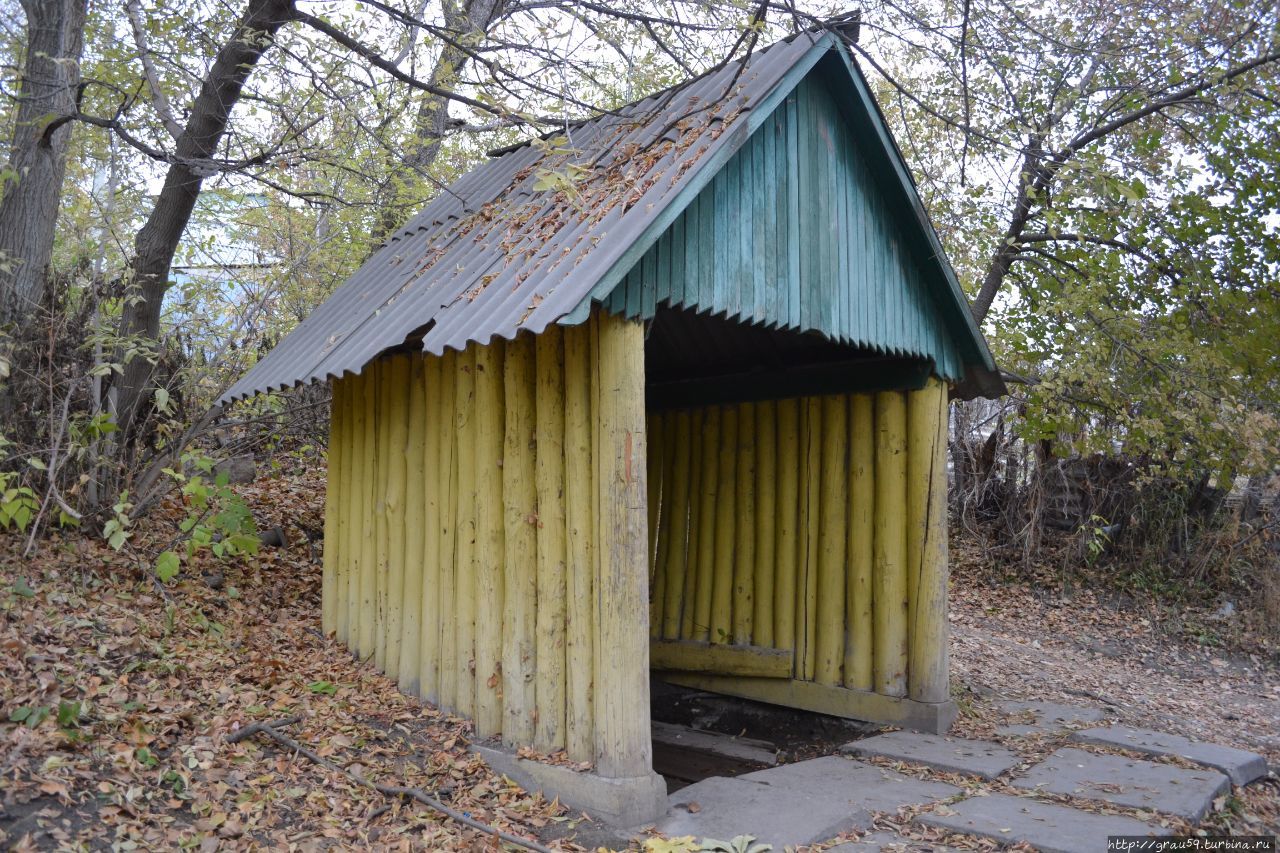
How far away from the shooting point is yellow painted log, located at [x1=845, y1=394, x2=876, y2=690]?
7609 millimetres

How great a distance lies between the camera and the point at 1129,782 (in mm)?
6047

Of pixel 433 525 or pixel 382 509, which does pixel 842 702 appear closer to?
pixel 433 525

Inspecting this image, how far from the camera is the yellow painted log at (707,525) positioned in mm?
8859

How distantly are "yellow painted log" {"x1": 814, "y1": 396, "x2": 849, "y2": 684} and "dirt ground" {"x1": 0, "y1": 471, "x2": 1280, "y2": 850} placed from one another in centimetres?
114

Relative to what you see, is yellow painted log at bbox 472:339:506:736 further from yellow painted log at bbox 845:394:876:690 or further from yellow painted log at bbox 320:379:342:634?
yellow painted log at bbox 845:394:876:690

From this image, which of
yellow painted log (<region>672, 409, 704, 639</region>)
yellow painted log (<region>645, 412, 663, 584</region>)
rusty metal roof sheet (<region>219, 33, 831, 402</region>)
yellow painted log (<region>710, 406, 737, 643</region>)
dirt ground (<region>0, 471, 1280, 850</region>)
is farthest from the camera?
yellow painted log (<region>645, 412, 663, 584</region>)

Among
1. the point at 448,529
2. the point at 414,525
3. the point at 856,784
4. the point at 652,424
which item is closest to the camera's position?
the point at 856,784

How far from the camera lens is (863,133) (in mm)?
7008

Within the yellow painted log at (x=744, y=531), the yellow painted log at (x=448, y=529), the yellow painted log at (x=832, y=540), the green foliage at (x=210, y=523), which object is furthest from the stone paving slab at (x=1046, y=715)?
the green foliage at (x=210, y=523)

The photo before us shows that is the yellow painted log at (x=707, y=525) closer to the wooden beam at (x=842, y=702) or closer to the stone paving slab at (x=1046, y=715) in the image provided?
the wooden beam at (x=842, y=702)

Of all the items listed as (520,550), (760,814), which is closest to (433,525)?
(520,550)

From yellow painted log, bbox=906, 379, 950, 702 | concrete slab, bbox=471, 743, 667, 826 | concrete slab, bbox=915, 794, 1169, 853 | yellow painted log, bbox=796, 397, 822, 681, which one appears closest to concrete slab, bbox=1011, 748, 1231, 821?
concrete slab, bbox=915, 794, 1169, 853

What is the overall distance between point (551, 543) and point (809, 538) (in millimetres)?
3228

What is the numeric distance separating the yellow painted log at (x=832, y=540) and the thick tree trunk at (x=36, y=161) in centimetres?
648
